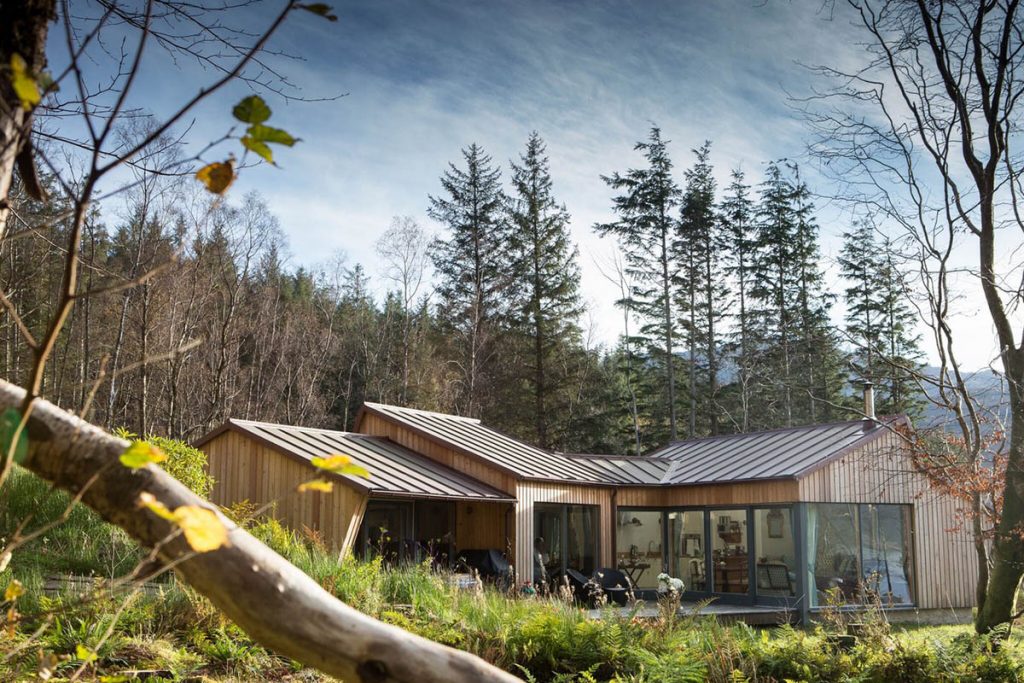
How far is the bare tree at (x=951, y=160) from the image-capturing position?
10.5m

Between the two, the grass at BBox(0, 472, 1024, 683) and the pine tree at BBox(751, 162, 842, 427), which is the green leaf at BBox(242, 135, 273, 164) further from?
the pine tree at BBox(751, 162, 842, 427)

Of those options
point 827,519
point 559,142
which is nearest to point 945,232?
point 827,519

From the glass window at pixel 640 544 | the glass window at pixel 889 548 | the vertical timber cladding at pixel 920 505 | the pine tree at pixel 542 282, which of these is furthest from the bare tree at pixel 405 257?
the glass window at pixel 889 548

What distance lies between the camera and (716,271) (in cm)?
3300

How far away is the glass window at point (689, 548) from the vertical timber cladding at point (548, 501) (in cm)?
142

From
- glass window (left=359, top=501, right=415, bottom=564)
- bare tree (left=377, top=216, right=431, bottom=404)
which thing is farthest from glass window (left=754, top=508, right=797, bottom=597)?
bare tree (left=377, top=216, right=431, bottom=404)

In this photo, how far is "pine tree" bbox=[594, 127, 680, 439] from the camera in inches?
1271

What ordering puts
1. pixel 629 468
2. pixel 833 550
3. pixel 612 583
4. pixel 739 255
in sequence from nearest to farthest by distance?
Result: pixel 612 583, pixel 833 550, pixel 629 468, pixel 739 255

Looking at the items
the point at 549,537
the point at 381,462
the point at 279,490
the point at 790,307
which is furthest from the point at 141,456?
the point at 790,307

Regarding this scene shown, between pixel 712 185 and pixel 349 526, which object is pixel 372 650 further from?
pixel 712 185

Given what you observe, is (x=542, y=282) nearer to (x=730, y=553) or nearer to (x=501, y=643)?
(x=730, y=553)

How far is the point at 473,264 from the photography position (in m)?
31.4

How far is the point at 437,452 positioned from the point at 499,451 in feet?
4.14

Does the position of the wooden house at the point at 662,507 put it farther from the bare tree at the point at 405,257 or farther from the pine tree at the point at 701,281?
the pine tree at the point at 701,281
